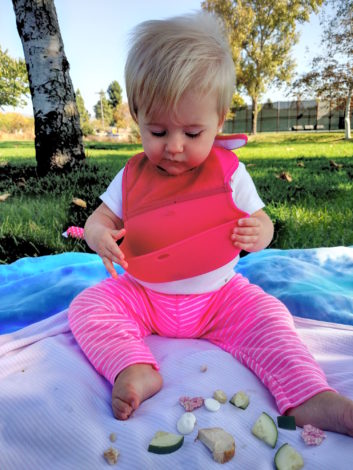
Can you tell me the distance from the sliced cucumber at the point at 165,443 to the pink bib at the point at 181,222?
470mm

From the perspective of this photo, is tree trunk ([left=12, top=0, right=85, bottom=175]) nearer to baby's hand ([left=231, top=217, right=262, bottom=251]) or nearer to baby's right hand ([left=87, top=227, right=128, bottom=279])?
baby's right hand ([left=87, top=227, right=128, bottom=279])

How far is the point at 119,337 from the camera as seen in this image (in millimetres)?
1219

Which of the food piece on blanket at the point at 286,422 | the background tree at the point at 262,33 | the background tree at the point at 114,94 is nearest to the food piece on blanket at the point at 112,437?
the food piece on blanket at the point at 286,422

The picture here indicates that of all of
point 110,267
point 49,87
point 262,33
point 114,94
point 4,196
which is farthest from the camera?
point 114,94

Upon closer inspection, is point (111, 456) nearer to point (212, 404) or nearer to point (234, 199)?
point (212, 404)

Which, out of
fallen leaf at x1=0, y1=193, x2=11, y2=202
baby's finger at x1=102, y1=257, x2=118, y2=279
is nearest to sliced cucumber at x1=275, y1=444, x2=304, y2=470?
baby's finger at x1=102, y1=257, x2=118, y2=279

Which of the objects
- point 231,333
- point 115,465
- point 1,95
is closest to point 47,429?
point 115,465

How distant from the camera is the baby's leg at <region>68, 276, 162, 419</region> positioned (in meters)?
1.07

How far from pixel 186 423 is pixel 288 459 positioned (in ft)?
0.77

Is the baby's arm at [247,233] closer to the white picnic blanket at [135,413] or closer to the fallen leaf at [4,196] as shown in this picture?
the white picnic blanket at [135,413]

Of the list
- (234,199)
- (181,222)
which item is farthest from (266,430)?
(234,199)

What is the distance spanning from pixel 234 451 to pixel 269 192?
113 inches

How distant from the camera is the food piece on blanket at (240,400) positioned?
104 cm

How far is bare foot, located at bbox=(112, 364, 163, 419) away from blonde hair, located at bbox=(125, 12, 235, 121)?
A: 29.2 inches
